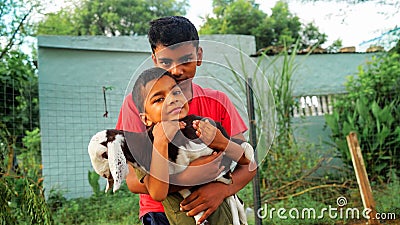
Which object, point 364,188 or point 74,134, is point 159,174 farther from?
point 74,134

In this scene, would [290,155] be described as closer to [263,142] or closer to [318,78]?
[318,78]

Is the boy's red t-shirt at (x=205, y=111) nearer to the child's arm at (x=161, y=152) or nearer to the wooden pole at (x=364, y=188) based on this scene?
the child's arm at (x=161, y=152)

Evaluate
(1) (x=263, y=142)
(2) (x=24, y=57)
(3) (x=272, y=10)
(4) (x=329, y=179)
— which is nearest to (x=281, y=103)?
(4) (x=329, y=179)

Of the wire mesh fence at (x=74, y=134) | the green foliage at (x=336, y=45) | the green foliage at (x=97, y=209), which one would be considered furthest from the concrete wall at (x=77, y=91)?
the green foliage at (x=336, y=45)

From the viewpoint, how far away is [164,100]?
3.50 feet

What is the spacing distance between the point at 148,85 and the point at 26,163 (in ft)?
15.8

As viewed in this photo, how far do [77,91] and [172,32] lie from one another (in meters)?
4.34

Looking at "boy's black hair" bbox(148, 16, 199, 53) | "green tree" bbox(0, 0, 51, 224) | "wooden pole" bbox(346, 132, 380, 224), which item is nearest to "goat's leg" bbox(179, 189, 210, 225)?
"boy's black hair" bbox(148, 16, 199, 53)

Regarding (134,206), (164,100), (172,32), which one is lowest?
(134,206)

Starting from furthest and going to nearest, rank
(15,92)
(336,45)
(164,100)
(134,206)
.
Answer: (336,45)
(134,206)
(15,92)
(164,100)

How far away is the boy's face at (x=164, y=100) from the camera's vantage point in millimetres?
1066

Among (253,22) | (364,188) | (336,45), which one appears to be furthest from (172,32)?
(253,22)

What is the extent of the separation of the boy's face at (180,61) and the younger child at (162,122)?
1.1 inches

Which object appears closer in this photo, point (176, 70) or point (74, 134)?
point (176, 70)
